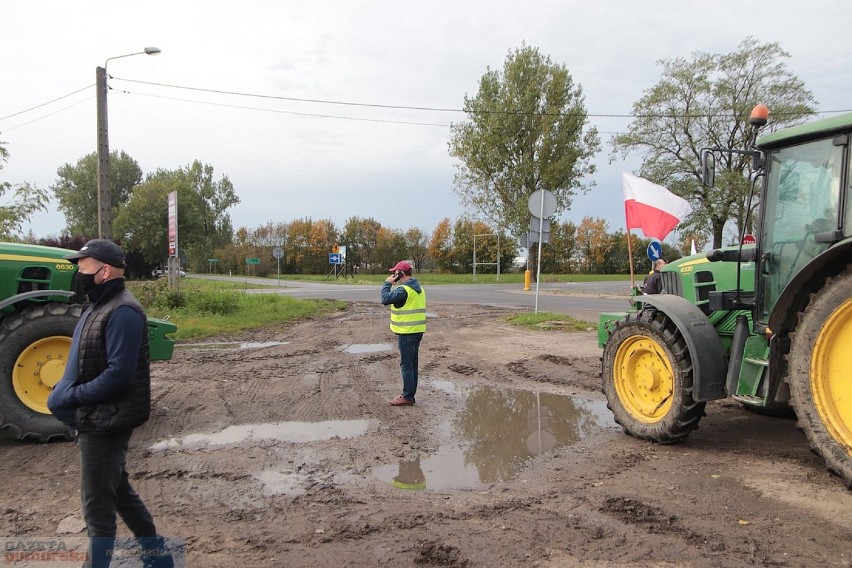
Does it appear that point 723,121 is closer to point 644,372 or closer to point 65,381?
point 644,372

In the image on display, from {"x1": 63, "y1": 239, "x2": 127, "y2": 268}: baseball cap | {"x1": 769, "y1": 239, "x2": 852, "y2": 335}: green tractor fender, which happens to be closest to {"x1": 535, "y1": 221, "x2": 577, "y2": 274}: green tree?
{"x1": 769, "y1": 239, "x2": 852, "y2": 335}: green tractor fender

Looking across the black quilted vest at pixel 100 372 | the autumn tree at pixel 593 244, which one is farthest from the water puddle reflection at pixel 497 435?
the autumn tree at pixel 593 244

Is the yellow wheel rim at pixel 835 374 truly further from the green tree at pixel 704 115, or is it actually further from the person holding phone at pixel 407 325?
the green tree at pixel 704 115

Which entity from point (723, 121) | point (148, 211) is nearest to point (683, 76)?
point (723, 121)

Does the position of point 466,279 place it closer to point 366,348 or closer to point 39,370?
point 366,348

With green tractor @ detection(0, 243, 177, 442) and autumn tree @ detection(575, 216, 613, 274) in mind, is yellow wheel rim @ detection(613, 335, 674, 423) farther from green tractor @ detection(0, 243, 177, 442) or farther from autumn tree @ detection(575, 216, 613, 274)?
autumn tree @ detection(575, 216, 613, 274)

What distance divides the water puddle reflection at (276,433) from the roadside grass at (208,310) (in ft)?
22.4

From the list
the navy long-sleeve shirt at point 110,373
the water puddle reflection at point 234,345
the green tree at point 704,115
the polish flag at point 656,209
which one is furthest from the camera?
the green tree at point 704,115

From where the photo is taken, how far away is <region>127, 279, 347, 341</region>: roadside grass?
43.3 ft

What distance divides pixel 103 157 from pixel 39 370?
997cm

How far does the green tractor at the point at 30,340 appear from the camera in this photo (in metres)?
5.31

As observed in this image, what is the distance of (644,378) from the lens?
552cm

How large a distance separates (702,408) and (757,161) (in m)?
2.13

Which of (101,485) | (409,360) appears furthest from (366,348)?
(101,485)
